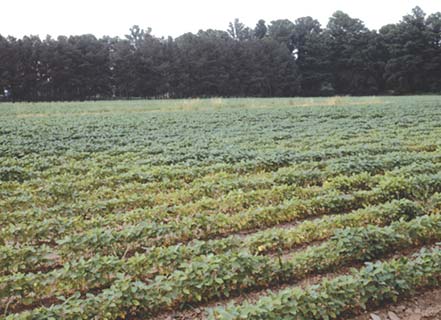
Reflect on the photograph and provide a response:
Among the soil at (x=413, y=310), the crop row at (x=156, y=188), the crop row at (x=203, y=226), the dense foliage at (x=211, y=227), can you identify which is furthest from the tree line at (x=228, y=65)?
the soil at (x=413, y=310)

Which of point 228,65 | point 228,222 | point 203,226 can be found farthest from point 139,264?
point 228,65

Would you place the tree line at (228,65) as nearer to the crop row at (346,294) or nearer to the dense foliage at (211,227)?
the dense foliage at (211,227)

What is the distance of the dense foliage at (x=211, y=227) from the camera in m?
3.65

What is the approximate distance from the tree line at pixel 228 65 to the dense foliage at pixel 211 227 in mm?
51933

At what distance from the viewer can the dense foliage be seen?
3650mm

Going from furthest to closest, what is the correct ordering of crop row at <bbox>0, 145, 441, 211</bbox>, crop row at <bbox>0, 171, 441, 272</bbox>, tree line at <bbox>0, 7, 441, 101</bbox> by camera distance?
tree line at <bbox>0, 7, 441, 101</bbox> < crop row at <bbox>0, 145, 441, 211</bbox> < crop row at <bbox>0, 171, 441, 272</bbox>

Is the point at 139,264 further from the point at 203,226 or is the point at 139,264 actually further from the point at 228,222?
the point at 228,222

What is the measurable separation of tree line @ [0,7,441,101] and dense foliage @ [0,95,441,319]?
51933mm

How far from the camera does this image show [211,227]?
217 inches

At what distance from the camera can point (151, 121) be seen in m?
20.4

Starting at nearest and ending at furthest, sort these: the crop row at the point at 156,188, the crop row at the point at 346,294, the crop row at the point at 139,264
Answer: the crop row at the point at 346,294, the crop row at the point at 139,264, the crop row at the point at 156,188

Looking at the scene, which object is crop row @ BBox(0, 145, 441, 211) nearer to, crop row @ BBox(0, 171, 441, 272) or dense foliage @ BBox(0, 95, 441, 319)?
dense foliage @ BBox(0, 95, 441, 319)

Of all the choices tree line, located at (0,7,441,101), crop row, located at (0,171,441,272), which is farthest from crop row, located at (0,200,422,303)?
tree line, located at (0,7,441,101)

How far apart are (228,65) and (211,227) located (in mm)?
67032
